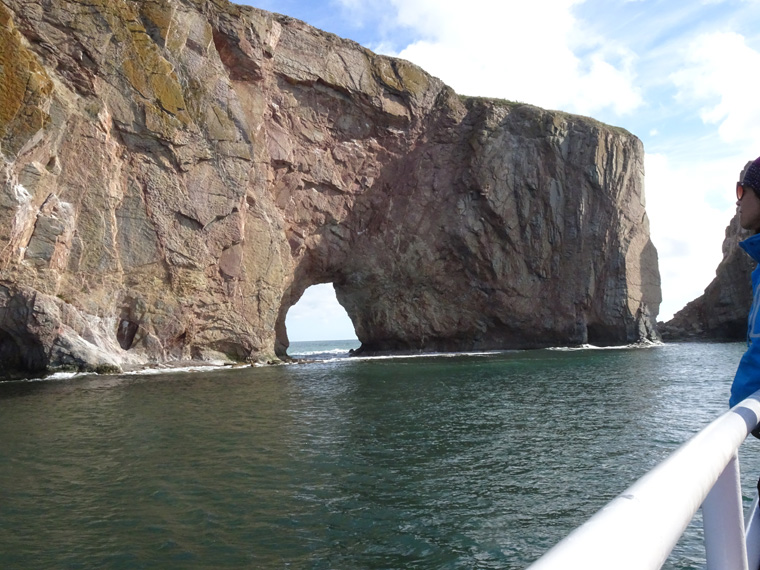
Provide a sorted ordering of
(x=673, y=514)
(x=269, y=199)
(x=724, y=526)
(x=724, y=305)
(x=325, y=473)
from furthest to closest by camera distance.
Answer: (x=724, y=305)
(x=269, y=199)
(x=325, y=473)
(x=724, y=526)
(x=673, y=514)

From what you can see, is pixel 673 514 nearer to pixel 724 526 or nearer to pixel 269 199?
pixel 724 526

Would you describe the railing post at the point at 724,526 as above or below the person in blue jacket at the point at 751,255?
below

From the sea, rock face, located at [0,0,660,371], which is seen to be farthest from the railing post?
rock face, located at [0,0,660,371]

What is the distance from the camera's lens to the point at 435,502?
8617 millimetres

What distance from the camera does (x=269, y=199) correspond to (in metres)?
42.3

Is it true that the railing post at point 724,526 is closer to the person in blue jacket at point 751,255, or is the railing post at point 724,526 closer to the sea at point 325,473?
the person in blue jacket at point 751,255

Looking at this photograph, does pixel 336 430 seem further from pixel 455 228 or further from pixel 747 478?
pixel 455 228

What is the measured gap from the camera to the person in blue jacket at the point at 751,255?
2.62 m

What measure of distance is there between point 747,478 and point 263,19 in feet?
134

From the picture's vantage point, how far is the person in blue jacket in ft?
8.61

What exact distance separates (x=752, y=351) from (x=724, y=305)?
70110 millimetres

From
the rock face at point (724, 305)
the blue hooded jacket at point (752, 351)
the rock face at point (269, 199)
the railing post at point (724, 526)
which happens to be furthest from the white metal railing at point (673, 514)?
the rock face at point (724, 305)

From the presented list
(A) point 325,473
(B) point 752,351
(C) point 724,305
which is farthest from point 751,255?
(C) point 724,305

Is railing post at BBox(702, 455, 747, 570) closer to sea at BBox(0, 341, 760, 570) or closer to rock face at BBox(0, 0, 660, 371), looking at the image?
sea at BBox(0, 341, 760, 570)
